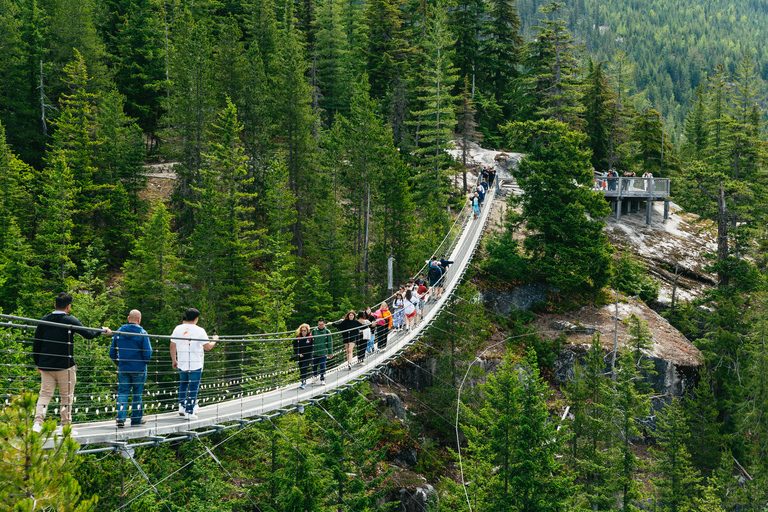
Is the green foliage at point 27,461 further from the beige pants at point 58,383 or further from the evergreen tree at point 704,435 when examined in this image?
the evergreen tree at point 704,435

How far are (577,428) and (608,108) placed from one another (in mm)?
23112

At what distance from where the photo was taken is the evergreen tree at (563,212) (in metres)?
25.8

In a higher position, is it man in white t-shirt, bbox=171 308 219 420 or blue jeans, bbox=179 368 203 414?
man in white t-shirt, bbox=171 308 219 420

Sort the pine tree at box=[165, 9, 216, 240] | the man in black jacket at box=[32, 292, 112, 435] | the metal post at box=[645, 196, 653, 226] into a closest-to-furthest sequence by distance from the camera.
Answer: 1. the man in black jacket at box=[32, 292, 112, 435]
2. the pine tree at box=[165, 9, 216, 240]
3. the metal post at box=[645, 196, 653, 226]

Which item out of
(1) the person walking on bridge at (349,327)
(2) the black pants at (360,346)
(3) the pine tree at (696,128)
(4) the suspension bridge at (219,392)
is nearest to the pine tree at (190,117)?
(4) the suspension bridge at (219,392)

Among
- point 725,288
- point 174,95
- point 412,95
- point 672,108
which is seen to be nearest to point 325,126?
point 412,95

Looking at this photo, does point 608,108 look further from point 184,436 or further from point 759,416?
point 184,436

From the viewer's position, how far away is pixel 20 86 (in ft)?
111

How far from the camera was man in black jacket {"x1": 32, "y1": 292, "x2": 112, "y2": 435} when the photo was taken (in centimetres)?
593

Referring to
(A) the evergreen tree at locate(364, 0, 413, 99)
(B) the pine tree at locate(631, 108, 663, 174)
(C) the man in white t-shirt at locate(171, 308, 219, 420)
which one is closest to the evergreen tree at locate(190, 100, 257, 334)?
(C) the man in white t-shirt at locate(171, 308, 219, 420)

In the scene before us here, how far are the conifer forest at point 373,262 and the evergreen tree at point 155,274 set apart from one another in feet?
0.43

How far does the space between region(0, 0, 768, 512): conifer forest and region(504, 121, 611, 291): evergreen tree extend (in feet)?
0.34

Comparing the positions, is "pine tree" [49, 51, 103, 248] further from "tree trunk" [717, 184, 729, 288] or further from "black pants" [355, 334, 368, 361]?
"tree trunk" [717, 184, 729, 288]

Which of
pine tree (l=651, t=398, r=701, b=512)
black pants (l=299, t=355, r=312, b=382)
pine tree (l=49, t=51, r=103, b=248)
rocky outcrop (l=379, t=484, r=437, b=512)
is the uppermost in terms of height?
pine tree (l=49, t=51, r=103, b=248)
